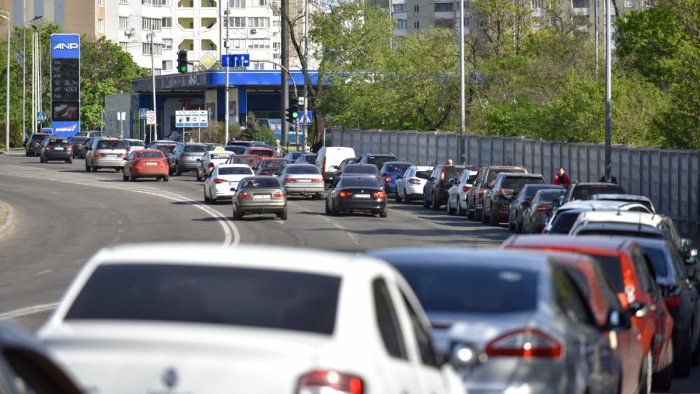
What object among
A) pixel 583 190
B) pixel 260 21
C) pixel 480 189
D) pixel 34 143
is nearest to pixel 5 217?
pixel 480 189

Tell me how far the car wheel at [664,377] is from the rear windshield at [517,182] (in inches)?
948

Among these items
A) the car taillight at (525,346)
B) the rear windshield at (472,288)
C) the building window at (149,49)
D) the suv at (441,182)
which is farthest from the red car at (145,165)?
the building window at (149,49)

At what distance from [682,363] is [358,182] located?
27.1m

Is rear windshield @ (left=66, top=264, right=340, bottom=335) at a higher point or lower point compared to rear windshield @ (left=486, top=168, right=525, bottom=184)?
higher

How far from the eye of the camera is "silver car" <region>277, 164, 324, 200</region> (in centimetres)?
4722

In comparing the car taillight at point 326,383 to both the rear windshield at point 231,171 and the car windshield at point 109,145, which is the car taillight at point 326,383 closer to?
the rear windshield at point 231,171

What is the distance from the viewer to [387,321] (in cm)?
546

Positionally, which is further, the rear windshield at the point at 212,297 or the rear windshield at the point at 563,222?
the rear windshield at the point at 563,222

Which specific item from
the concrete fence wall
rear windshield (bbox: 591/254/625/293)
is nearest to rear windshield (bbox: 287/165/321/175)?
the concrete fence wall

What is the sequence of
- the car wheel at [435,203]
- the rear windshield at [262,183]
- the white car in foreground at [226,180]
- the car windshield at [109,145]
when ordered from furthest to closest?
1. the car windshield at [109,145]
2. the car wheel at [435,203]
3. the white car in foreground at [226,180]
4. the rear windshield at [262,183]

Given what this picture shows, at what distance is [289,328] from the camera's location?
197 inches

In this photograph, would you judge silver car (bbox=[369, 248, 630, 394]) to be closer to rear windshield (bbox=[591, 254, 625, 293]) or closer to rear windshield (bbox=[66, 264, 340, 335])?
rear windshield (bbox=[66, 264, 340, 335])

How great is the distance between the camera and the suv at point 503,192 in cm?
3531

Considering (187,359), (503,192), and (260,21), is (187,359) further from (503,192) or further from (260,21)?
(260,21)
